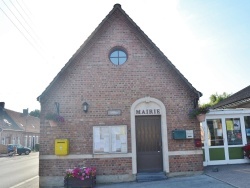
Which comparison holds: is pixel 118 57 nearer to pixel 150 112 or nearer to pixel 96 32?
pixel 96 32

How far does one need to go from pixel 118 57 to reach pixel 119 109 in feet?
8.40

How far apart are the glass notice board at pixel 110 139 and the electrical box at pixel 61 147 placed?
120 cm

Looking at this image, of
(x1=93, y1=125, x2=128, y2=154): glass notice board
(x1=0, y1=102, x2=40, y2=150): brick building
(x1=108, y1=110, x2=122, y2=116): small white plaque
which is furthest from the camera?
(x1=0, y1=102, x2=40, y2=150): brick building

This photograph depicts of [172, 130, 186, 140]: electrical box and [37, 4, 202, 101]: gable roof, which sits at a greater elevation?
[37, 4, 202, 101]: gable roof

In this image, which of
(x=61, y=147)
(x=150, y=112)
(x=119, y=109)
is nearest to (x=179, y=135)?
(x=150, y=112)

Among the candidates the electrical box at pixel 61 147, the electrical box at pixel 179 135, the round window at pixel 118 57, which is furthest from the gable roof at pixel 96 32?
the electrical box at pixel 61 147

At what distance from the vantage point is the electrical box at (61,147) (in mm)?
10523

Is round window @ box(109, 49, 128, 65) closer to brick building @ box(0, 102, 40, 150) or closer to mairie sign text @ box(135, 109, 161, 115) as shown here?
mairie sign text @ box(135, 109, 161, 115)

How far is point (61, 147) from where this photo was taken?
34.6ft

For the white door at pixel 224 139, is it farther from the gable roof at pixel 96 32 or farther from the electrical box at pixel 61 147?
the electrical box at pixel 61 147

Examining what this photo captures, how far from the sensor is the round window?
1180 centimetres

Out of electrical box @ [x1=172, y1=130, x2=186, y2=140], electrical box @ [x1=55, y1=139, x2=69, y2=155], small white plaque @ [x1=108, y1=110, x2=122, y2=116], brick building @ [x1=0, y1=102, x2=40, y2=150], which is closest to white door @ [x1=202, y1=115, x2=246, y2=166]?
electrical box @ [x1=172, y1=130, x2=186, y2=140]

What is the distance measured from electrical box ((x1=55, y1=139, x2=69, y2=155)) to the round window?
14.1 ft

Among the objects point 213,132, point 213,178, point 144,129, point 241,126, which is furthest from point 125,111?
point 241,126
